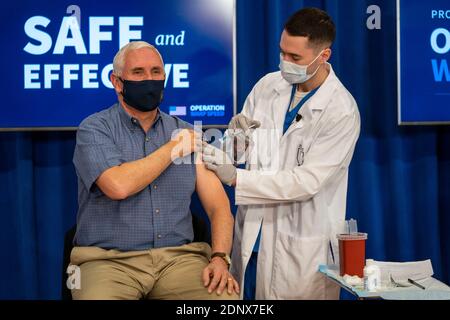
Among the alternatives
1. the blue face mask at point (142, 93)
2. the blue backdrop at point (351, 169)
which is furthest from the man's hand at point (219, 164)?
the blue backdrop at point (351, 169)

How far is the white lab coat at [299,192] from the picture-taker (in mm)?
2951

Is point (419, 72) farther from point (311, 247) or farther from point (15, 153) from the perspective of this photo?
point (15, 153)

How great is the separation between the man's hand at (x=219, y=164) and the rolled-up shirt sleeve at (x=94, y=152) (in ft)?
1.12

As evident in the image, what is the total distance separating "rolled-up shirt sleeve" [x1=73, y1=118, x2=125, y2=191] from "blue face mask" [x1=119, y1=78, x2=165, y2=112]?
0.48 ft

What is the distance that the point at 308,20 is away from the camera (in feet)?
9.74

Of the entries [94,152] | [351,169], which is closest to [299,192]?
[94,152]

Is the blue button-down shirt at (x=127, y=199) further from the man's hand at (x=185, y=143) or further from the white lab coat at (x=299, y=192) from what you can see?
the white lab coat at (x=299, y=192)

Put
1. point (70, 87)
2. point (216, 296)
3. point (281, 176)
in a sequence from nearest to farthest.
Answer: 1. point (216, 296)
2. point (281, 176)
3. point (70, 87)

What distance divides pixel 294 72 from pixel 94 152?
0.88m

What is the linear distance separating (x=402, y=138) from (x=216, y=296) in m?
1.70

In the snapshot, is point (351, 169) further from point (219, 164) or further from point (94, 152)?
point (94, 152)

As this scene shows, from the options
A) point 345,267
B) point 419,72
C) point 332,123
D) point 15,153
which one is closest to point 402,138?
point 419,72

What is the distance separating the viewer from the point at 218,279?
2.63m

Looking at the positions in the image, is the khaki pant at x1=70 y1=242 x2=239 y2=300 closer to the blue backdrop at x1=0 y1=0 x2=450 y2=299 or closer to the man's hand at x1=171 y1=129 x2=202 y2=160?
the man's hand at x1=171 y1=129 x2=202 y2=160
